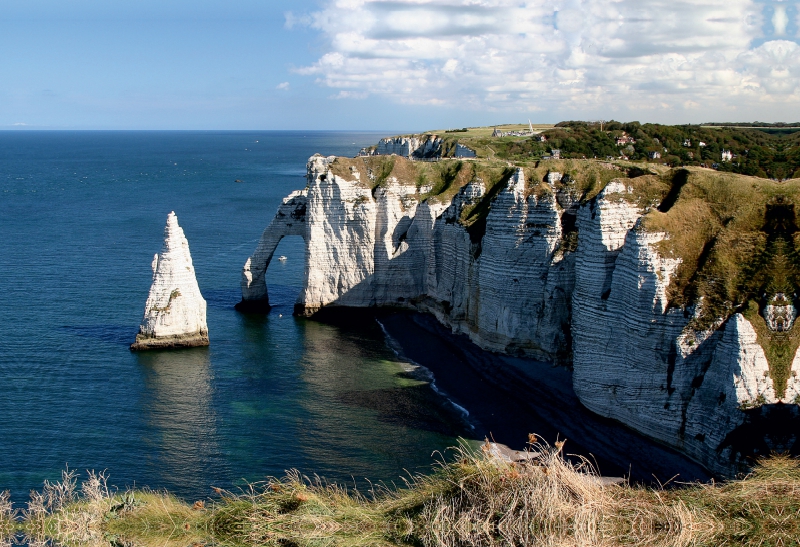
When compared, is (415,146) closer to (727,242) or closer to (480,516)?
(727,242)

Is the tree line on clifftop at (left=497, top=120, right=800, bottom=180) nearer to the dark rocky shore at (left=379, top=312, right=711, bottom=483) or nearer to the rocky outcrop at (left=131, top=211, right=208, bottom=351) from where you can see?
the dark rocky shore at (left=379, top=312, right=711, bottom=483)

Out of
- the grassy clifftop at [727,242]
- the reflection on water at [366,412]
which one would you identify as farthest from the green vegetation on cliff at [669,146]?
the reflection on water at [366,412]

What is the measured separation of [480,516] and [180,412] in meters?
24.0

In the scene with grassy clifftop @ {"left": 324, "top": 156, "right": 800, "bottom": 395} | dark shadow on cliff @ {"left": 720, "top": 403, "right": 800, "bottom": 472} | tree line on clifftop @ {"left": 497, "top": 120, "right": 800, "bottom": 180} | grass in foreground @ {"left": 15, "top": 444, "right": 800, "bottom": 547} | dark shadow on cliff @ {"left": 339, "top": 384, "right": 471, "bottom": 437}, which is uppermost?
tree line on clifftop @ {"left": 497, "top": 120, "right": 800, "bottom": 180}

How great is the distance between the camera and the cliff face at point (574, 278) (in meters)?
27.2

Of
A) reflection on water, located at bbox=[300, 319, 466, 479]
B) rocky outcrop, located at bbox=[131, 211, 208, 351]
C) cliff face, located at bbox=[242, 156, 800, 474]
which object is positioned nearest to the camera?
cliff face, located at bbox=[242, 156, 800, 474]

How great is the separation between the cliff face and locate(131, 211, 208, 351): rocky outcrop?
28.6ft

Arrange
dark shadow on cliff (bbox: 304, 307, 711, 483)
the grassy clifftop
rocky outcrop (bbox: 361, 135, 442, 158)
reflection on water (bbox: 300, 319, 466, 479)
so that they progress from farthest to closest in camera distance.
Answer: rocky outcrop (bbox: 361, 135, 442, 158), reflection on water (bbox: 300, 319, 466, 479), dark shadow on cliff (bbox: 304, 307, 711, 483), the grassy clifftop

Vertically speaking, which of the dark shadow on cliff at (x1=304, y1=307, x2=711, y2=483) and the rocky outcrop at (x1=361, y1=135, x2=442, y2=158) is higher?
the rocky outcrop at (x1=361, y1=135, x2=442, y2=158)

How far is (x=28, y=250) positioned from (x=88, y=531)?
5926 centimetres

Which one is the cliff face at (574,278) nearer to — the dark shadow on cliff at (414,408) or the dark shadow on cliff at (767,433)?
the dark shadow on cliff at (767,433)

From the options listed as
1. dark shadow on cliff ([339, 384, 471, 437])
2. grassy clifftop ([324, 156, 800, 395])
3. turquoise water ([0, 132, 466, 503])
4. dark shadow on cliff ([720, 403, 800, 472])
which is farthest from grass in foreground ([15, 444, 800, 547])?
dark shadow on cliff ([339, 384, 471, 437])

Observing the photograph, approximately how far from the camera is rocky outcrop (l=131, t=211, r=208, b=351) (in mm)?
43906

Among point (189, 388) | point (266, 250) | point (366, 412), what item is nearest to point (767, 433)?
point (366, 412)
